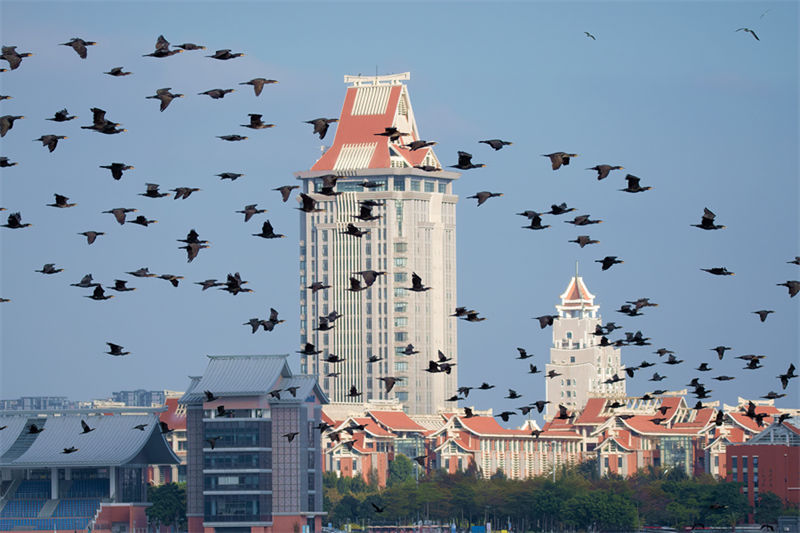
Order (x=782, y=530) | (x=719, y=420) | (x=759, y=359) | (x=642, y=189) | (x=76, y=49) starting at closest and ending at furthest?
(x=76, y=49) → (x=642, y=189) → (x=759, y=359) → (x=719, y=420) → (x=782, y=530)

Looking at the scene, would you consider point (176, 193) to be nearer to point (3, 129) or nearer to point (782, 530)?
point (3, 129)

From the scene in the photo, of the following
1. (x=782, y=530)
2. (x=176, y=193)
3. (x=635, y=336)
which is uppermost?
(x=176, y=193)

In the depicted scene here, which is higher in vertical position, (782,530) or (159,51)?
(159,51)

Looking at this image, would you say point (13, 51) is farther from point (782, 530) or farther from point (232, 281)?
point (782, 530)

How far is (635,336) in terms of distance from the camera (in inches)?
3504

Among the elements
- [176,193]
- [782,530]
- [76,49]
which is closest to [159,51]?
[76,49]

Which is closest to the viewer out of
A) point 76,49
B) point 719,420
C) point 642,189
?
point 76,49

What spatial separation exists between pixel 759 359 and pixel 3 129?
3310 centimetres

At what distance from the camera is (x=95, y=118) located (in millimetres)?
74812

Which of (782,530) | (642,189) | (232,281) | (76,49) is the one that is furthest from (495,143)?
(782,530)

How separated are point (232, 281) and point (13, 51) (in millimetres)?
13981

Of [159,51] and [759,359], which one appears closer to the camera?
[159,51]

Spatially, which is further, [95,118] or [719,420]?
[719,420]

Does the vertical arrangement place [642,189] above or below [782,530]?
above
